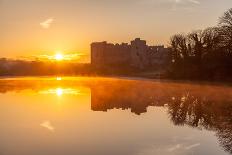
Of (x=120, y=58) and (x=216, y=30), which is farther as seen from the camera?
(x=120, y=58)

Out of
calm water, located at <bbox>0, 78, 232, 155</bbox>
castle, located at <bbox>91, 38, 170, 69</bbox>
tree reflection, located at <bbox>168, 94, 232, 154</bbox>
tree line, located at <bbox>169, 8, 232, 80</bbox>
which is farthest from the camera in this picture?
castle, located at <bbox>91, 38, 170, 69</bbox>

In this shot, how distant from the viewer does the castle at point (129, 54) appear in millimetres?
134875

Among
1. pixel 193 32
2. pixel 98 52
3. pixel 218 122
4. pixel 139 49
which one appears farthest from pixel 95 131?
pixel 98 52

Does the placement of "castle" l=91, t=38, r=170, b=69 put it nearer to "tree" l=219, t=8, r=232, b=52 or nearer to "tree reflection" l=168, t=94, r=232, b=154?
"tree" l=219, t=8, r=232, b=52

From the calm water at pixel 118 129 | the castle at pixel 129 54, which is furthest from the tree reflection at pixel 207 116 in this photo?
the castle at pixel 129 54

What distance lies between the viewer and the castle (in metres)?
135

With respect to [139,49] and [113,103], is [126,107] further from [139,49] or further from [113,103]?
[139,49]

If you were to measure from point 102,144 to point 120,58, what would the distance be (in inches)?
5634

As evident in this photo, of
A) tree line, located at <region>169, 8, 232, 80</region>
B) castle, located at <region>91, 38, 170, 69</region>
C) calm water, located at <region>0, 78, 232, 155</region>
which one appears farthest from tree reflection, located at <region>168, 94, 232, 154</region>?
castle, located at <region>91, 38, 170, 69</region>

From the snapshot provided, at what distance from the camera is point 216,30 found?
61.3 metres

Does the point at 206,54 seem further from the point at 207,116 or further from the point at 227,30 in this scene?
the point at 207,116

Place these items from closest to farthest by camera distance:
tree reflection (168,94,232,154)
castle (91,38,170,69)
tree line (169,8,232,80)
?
tree reflection (168,94,232,154) < tree line (169,8,232,80) < castle (91,38,170,69)

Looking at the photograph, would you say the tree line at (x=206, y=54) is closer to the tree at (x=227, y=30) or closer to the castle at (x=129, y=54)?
the tree at (x=227, y=30)

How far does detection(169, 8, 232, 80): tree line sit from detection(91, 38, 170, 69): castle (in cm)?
4648
